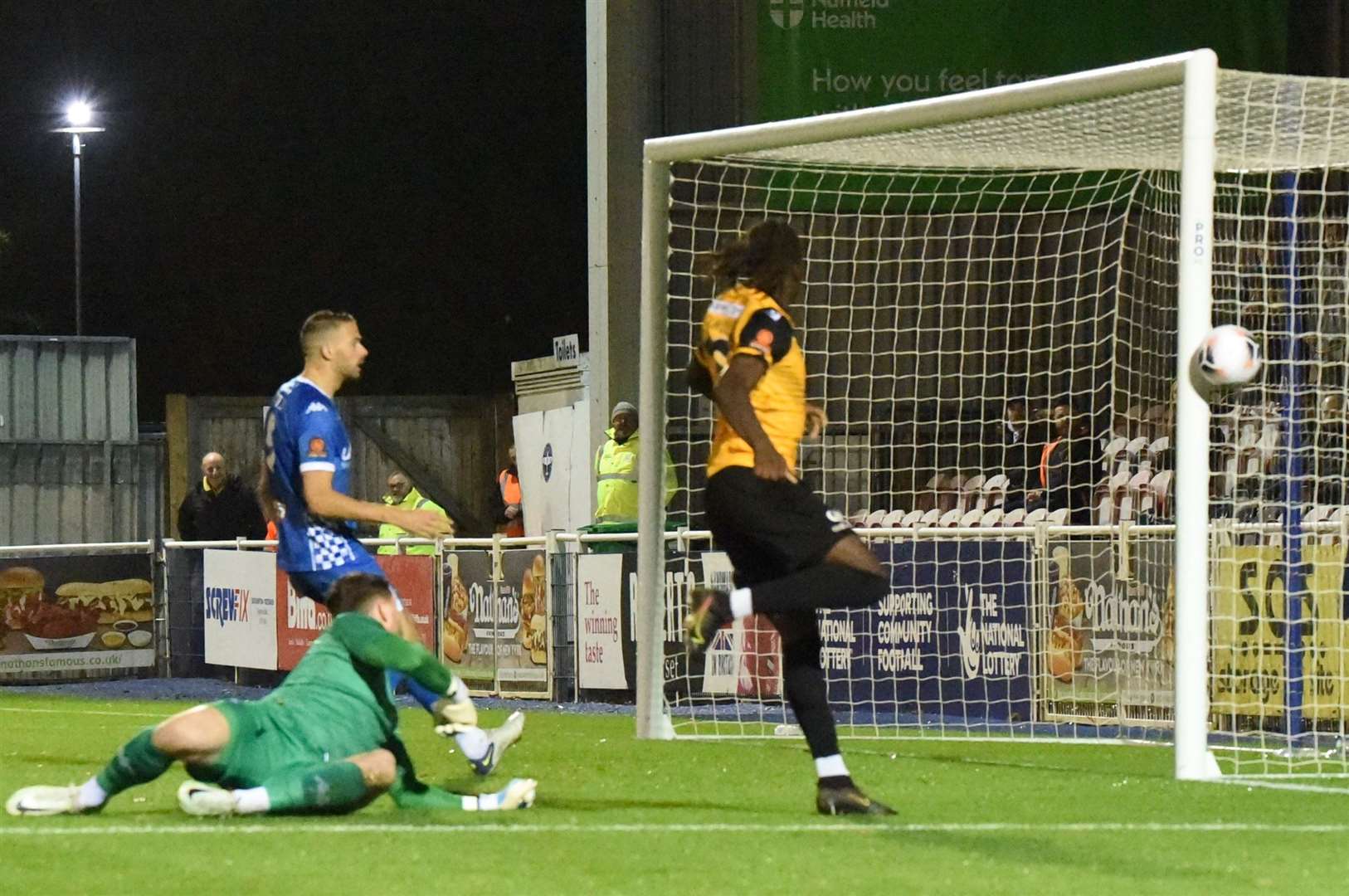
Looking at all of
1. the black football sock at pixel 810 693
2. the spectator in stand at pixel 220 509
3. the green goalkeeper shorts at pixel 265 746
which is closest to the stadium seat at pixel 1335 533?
the black football sock at pixel 810 693

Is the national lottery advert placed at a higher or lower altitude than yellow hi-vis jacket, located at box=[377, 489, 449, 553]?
lower

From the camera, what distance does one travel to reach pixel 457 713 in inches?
337

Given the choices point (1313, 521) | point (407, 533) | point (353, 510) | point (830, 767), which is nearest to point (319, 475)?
point (353, 510)

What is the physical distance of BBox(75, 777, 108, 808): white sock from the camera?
25.4 feet

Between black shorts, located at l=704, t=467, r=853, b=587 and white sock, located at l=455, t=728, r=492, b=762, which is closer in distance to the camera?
black shorts, located at l=704, t=467, r=853, b=587

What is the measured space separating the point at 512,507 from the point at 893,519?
21.5 feet

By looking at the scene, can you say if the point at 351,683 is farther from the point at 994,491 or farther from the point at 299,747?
the point at 994,491

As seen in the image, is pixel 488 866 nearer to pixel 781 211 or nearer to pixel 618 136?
pixel 781 211

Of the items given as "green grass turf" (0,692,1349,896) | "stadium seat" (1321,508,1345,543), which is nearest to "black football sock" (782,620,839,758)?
"green grass turf" (0,692,1349,896)

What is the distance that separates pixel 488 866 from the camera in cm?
661

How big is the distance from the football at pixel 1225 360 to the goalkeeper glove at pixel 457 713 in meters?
3.10

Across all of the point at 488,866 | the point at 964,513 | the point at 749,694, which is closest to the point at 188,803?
the point at 488,866

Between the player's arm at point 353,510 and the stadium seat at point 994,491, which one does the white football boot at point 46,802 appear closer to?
the player's arm at point 353,510

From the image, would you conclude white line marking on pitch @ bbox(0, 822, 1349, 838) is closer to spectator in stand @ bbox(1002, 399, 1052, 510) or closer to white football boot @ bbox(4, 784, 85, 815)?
white football boot @ bbox(4, 784, 85, 815)
